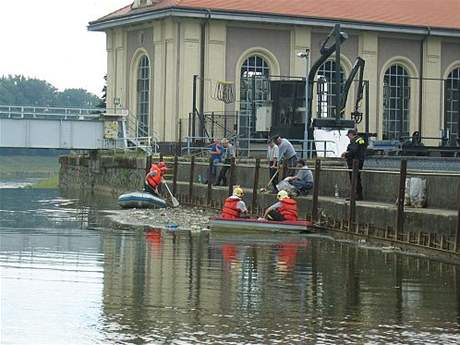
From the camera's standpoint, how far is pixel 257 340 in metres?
14.3

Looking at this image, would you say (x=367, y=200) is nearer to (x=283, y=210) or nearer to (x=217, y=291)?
(x=283, y=210)

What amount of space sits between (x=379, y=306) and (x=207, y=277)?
3743 mm

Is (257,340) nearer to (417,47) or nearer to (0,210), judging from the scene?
(0,210)

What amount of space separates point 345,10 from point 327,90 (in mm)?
5344

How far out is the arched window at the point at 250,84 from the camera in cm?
6002

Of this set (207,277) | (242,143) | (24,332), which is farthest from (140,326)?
(242,143)

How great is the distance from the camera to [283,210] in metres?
29.9

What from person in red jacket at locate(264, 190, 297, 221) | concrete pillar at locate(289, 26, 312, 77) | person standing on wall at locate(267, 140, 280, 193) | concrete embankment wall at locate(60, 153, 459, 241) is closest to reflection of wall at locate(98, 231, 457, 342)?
concrete embankment wall at locate(60, 153, 459, 241)

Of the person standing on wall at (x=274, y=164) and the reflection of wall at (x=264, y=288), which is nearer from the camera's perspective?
the reflection of wall at (x=264, y=288)

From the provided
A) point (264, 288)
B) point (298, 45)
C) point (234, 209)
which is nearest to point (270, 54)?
point (298, 45)

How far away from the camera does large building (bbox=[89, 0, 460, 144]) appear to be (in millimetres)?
Answer: 59844

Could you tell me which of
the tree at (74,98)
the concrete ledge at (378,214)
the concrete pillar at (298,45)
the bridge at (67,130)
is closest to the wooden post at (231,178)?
the concrete ledge at (378,214)

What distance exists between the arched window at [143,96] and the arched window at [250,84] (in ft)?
15.9

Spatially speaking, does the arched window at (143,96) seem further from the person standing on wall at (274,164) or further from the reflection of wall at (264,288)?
the reflection of wall at (264,288)
